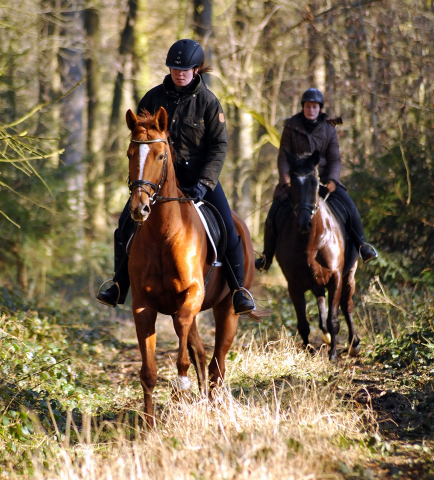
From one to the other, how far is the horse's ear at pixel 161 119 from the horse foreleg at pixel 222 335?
7.25 ft

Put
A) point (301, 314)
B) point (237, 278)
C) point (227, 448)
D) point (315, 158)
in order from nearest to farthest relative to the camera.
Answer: point (227, 448) → point (237, 278) → point (315, 158) → point (301, 314)

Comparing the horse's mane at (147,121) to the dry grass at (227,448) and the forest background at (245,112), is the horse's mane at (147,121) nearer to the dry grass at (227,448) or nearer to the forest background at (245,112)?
the dry grass at (227,448)

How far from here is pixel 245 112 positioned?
46.6ft

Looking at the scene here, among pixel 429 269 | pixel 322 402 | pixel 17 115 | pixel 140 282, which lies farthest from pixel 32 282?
pixel 322 402

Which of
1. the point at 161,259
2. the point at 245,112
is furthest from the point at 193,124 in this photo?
the point at 245,112

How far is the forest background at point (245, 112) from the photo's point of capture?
12.0 metres

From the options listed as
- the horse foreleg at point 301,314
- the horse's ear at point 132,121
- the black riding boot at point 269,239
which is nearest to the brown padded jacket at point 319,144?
the black riding boot at point 269,239

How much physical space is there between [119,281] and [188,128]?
1.59 metres

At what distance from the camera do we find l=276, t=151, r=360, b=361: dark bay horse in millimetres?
8547

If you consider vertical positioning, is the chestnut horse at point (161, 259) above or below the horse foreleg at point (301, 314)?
above

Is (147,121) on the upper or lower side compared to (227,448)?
upper

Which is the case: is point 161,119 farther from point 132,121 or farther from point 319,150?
point 319,150

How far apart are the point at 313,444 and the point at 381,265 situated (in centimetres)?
782

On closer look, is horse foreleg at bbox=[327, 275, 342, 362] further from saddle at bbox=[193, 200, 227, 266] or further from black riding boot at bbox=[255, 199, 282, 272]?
saddle at bbox=[193, 200, 227, 266]
